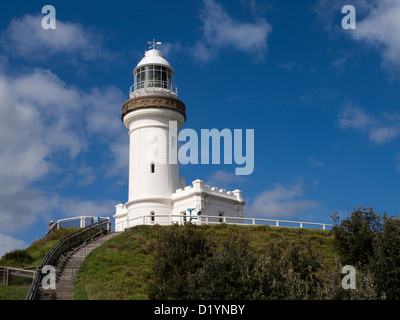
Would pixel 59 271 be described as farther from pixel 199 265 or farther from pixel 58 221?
pixel 58 221

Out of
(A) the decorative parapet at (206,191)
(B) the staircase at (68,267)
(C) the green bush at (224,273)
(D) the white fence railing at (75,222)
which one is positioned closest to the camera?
(C) the green bush at (224,273)

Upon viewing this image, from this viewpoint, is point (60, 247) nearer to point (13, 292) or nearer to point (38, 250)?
point (38, 250)

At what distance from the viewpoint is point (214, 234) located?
38.9 m

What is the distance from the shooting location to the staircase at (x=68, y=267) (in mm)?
26087

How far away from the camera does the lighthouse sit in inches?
1816

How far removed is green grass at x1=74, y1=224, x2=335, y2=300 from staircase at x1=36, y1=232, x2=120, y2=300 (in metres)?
0.46

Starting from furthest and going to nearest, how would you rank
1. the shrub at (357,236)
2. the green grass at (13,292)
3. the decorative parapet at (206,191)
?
the decorative parapet at (206,191) → the shrub at (357,236) → the green grass at (13,292)

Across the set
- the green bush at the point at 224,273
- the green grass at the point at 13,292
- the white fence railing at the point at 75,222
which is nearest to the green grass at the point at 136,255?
the green bush at the point at 224,273

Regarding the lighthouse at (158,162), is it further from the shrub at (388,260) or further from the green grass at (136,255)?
the shrub at (388,260)

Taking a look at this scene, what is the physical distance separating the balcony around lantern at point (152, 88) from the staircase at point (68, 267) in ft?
44.1

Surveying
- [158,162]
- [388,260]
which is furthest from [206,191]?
[388,260]

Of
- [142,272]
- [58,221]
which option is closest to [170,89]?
[58,221]

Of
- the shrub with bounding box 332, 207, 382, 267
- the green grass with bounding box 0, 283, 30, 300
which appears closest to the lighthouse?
the shrub with bounding box 332, 207, 382, 267

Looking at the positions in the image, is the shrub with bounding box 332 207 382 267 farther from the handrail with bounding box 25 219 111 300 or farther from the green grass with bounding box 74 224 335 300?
the handrail with bounding box 25 219 111 300
